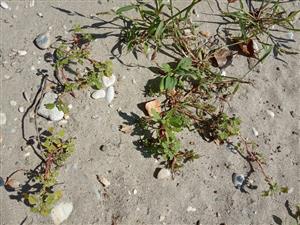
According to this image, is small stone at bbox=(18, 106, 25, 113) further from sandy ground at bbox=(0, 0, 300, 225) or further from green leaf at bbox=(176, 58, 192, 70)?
green leaf at bbox=(176, 58, 192, 70)

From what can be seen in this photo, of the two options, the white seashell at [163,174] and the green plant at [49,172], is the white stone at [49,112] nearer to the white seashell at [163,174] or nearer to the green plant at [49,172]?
the green plant at [49,172]

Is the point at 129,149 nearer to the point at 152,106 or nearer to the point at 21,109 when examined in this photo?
the point at 152,106

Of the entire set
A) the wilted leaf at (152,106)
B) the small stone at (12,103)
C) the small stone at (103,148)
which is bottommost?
the small stone at (103,148)

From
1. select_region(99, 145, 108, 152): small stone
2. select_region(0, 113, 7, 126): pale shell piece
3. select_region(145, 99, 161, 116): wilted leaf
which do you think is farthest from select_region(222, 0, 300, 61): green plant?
select_region(0, 113, 7, 126): pale shell piece

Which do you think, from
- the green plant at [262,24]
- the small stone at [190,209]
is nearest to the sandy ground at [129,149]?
the small stone at [190,209]

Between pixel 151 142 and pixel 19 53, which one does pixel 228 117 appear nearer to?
pixel 151 142

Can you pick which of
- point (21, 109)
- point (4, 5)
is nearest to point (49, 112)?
point (21, 109)

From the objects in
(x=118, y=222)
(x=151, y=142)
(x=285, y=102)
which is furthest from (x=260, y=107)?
(x=118, y=222)
